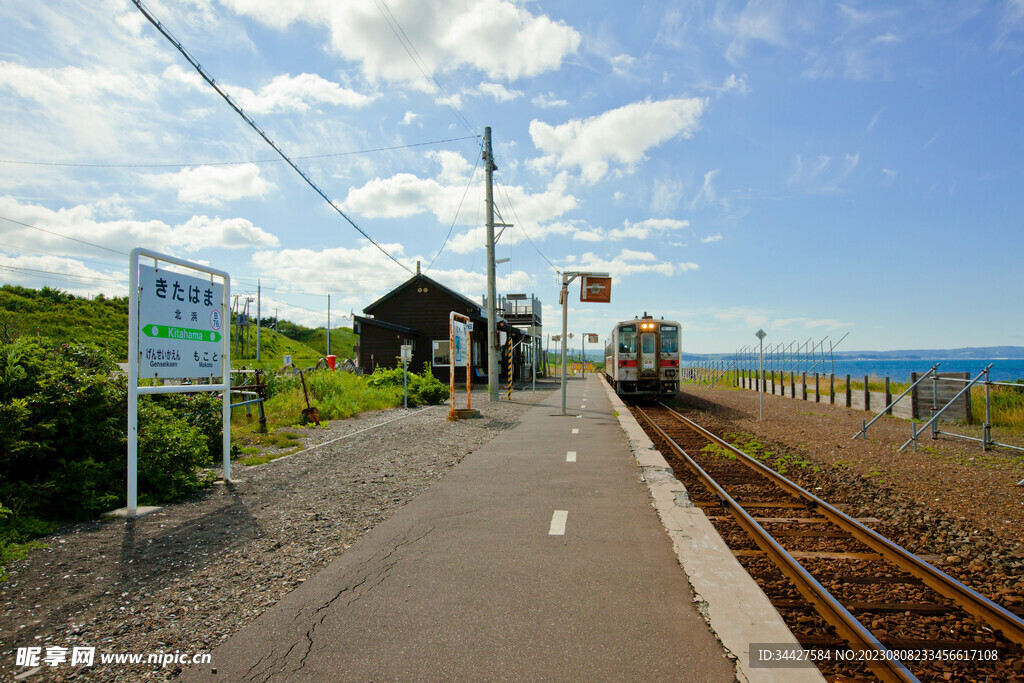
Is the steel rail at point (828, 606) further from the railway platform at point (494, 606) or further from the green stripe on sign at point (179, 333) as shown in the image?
the green stripe on sign at point (179, 333)

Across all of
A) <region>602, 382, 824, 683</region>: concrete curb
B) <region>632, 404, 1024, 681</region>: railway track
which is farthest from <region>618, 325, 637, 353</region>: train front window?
<region>602, 382, 824, 683</region>: concrete curb

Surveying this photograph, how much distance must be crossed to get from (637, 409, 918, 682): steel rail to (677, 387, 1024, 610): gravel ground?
1.32 m

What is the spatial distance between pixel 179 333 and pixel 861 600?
6.92 m

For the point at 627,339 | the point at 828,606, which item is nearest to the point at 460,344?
the point at 627,339

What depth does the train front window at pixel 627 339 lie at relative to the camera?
75.1ft

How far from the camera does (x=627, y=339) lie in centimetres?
2309

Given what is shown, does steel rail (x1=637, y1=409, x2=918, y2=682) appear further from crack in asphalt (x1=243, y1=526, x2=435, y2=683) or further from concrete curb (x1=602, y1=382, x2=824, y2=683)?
crack in asphalt (x1=243, y1=526, x2=435, y2=683)

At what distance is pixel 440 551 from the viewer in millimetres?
4664

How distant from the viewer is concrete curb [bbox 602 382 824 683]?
2971mm

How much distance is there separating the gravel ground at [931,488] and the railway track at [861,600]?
38 centimetres

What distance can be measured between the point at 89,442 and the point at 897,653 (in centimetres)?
726

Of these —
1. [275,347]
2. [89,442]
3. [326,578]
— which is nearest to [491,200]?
[89,442]

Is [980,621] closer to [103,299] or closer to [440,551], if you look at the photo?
[440,551]

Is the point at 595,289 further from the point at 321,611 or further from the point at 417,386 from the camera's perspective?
the point at 321,611
